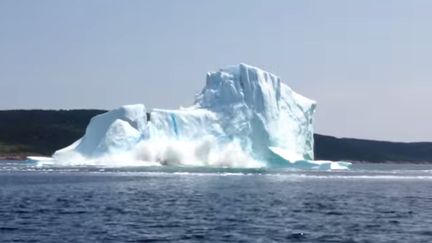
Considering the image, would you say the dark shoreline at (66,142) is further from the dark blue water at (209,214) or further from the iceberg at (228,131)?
the dark blue water at (209,214)

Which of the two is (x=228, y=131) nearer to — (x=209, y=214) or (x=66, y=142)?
(x=209, y=214)

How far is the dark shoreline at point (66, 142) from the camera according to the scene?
142250mm

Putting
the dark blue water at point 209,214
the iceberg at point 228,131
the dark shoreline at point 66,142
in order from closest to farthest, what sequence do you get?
1. the dark blue water at point 209,214
2. the iceberg at point 228,131
3. the dark shoreline at point 66,142

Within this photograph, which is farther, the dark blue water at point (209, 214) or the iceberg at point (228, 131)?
the iceberg at point (228, 131)

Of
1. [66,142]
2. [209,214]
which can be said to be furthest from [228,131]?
[66,142]

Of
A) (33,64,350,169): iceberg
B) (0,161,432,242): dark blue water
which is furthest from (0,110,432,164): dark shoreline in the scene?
(0,161,432,242): dark blue water

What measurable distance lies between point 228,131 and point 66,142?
8720cm

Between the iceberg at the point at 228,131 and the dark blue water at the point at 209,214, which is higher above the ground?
the iceberg at the point at 228,131

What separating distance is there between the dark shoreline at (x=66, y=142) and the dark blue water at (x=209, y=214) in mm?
93801

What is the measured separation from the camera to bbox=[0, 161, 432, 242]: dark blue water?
22703 millimetres

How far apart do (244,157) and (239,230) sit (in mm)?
39372

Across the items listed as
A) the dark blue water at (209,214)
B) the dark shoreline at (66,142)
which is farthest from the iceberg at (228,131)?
the dark shoreline at (66,142)

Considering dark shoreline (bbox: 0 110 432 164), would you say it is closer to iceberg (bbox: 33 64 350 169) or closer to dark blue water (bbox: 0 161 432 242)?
iceberg (bbox: 33 64 350 169)

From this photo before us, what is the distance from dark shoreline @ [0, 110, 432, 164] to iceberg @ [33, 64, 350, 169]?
6738 centimetres
